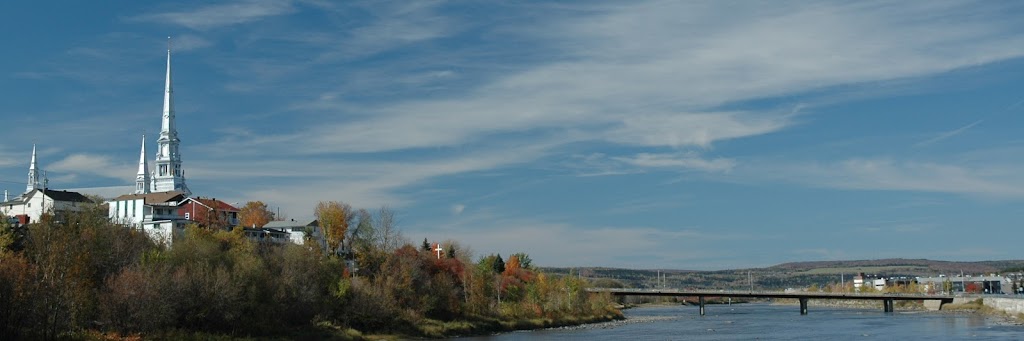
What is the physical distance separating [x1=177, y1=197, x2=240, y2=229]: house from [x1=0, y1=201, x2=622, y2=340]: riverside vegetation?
1040 centimetres

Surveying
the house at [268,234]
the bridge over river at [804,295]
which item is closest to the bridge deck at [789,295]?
the bridge over river at [804,295]

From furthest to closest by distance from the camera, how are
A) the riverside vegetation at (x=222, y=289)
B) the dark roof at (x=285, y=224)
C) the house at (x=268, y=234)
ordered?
the dark roof at (x=285, y=224) < the house at (x=268, y=234) < the riverside vegetation at (x=222, y=289)

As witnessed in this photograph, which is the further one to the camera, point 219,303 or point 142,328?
point 219,303

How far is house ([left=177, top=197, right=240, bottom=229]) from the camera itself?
132375 mm

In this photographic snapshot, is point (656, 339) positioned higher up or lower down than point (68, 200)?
lower down

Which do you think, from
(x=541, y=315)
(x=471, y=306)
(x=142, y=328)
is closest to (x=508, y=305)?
(x=541, y=315)

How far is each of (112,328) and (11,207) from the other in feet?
278

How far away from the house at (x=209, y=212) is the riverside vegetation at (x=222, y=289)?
10.4 metres

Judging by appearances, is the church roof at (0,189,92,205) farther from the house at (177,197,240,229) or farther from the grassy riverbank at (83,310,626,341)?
the grassy riverbank at (83,310,626,341)

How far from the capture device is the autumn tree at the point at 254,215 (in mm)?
151875

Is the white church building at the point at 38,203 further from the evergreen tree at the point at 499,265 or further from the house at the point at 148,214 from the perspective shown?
the evergreen tree at the point at 499,265

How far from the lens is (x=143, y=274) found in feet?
234

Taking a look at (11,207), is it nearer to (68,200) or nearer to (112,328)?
(68,200)

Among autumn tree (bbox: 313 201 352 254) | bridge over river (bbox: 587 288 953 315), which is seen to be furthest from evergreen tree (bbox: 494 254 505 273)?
autumn tree (bbox: 313 201 352 254)
